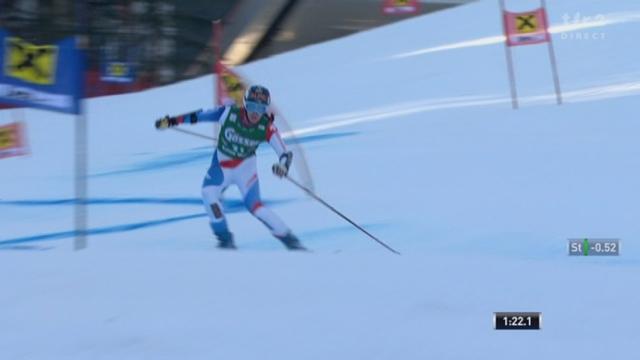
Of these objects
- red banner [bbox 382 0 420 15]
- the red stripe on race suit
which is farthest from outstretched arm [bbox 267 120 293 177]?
red banner [bbox 382 0 420 15]

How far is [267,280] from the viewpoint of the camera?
312 cm

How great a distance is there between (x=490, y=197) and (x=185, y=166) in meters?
1.08

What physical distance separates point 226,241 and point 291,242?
0.23 metres

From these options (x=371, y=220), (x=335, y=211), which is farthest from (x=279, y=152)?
(x=371, y=220)

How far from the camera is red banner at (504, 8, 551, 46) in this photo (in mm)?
3678

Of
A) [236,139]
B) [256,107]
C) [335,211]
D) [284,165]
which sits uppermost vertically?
[256,107]

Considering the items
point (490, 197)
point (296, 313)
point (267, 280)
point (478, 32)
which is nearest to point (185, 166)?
point (267, 280)

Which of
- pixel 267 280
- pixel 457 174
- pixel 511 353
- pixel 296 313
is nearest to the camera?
pixel 511 353

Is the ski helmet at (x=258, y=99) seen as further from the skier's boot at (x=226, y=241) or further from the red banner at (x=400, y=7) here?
the red banner at (x=400, y=7)

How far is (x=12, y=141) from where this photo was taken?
147 inches

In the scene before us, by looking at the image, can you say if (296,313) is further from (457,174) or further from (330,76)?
(330,76)

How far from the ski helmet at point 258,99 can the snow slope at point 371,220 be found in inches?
2.3

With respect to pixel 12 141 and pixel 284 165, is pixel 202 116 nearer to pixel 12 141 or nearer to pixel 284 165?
pixel 284 165

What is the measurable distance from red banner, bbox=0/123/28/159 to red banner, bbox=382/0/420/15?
1.50 meters
